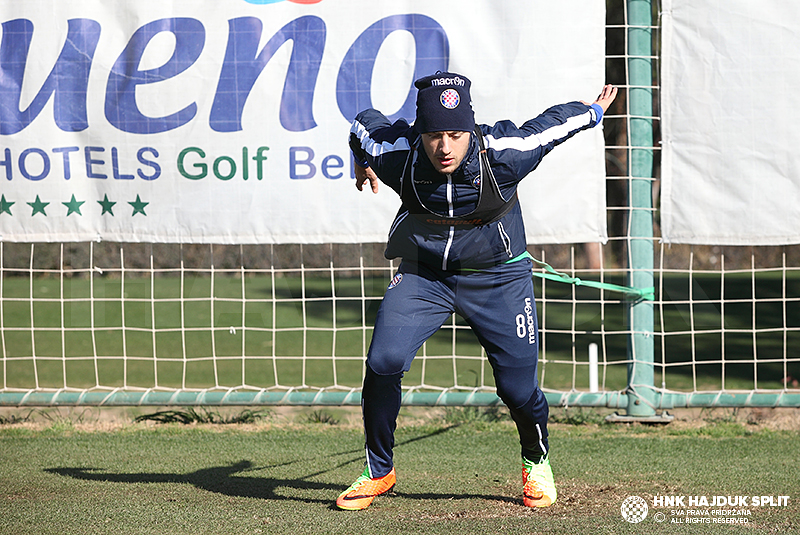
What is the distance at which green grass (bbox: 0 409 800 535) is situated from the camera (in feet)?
12.2

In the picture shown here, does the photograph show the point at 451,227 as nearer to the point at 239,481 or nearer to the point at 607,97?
the point at 607,97

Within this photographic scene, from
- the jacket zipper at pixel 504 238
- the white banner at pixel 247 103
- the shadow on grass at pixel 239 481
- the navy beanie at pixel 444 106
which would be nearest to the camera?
the navy beanie at pixel 444 106

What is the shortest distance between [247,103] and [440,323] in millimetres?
2550

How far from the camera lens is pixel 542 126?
12.3ft

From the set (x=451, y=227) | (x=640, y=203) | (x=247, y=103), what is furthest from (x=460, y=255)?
(x=247, y=103)

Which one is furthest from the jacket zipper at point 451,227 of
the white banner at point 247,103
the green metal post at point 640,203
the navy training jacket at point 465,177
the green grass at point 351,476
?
the green metal post at point 640,203

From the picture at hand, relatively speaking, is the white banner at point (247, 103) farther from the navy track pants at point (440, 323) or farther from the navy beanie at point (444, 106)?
the navy beanie at point (444, 106)

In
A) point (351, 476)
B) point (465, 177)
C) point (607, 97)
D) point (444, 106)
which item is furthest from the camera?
point (351, 476)

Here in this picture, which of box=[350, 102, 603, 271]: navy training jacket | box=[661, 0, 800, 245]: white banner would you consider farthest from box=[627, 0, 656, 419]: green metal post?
box=[350, 102, 603, 271]: navy training jacket

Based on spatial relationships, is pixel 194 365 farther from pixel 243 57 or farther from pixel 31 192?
pixel 243 57

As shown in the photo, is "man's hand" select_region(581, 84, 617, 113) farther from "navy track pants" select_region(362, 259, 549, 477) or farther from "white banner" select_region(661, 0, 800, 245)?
"white banner" select_region(661, 0, 800, 245)

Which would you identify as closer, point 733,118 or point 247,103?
point 733,118

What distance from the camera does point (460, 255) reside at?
3797mm

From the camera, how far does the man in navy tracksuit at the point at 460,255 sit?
144 inches
